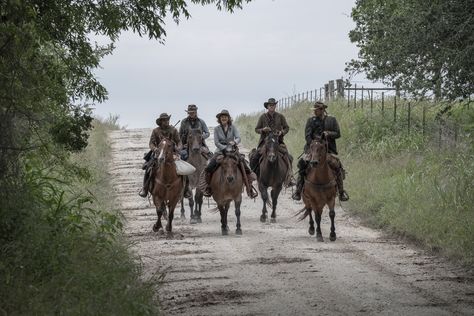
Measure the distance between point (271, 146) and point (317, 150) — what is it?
4.00 meters

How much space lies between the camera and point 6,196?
10539 millimetres

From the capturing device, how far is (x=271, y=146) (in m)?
21.6

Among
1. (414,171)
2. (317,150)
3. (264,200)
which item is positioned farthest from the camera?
(414,171)

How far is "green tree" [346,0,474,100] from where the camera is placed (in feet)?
57.9

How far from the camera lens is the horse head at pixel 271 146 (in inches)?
843

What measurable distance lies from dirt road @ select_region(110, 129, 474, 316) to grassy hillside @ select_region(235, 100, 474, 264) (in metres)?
0.59

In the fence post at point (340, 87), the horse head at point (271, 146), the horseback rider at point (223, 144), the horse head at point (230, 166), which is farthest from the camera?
the fence post at point (340, 87)

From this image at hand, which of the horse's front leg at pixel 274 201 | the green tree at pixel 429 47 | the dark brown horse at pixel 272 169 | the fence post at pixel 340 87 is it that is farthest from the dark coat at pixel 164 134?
the fence post at pixel 340 87

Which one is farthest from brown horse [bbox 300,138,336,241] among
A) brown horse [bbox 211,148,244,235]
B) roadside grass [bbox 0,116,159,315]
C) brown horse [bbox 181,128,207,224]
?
roadside grass [bbox 0,116,159,315]

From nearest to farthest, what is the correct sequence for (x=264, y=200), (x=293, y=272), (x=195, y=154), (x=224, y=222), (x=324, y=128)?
(x=293, y=272), (x=324, y=128), (x=224, y=222), (x=264, y=200), (x=195, y=154)

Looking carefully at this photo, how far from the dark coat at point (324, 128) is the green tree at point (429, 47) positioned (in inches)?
71.9

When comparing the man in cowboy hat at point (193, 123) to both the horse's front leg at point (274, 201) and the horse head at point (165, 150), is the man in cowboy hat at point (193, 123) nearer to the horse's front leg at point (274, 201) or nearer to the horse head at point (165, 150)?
the horse's front leg at point (274, 201)

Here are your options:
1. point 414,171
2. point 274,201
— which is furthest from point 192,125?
point 414,171

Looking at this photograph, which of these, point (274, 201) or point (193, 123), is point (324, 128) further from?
point (193, 123)
